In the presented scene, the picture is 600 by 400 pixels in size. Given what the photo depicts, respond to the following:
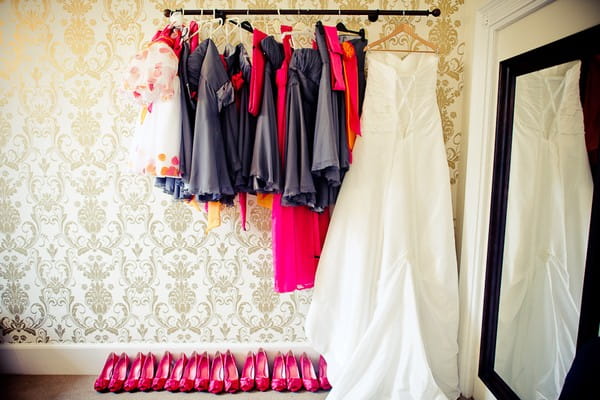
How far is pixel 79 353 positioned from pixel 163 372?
0.52m

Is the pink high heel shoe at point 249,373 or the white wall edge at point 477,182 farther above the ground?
the white wall edge at point 477,182

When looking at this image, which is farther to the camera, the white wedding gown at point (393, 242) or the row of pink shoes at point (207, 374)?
the row of pink shoes at point (207, 374)

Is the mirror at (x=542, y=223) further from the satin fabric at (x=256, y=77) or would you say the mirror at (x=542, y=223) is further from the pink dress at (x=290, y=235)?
the satin fabric at (x=256, y=77)

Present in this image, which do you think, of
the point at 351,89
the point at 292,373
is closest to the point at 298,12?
the point at 351,89

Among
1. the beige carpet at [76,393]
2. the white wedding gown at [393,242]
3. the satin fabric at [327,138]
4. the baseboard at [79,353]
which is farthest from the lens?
the baseboard at [79,353]

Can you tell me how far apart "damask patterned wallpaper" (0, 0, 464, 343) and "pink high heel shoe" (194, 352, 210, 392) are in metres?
0.10

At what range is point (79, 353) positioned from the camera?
183 cm

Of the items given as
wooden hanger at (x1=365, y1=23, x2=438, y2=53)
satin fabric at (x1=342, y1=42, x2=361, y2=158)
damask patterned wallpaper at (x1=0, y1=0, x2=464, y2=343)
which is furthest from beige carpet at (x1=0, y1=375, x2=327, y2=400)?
wooden hanger at (x1=365, y1=23, x2=438, y2=53)

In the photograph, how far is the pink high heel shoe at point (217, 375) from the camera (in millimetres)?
1660

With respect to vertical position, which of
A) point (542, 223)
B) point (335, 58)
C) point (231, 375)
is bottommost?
point (231, 375)

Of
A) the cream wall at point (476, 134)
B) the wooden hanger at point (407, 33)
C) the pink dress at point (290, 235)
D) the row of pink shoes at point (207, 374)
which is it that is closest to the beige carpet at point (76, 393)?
the row of pink shoes at point (207, 374)

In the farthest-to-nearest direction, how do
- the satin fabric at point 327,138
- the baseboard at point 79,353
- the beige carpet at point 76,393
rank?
1. the baseboard at point 79,353
2. the beige carpet at point 76,393
3. the satin fabric at point 327,138

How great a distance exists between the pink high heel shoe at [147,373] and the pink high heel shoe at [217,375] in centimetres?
31

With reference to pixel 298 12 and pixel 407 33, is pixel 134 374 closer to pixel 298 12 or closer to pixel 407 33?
pixel 298 12
